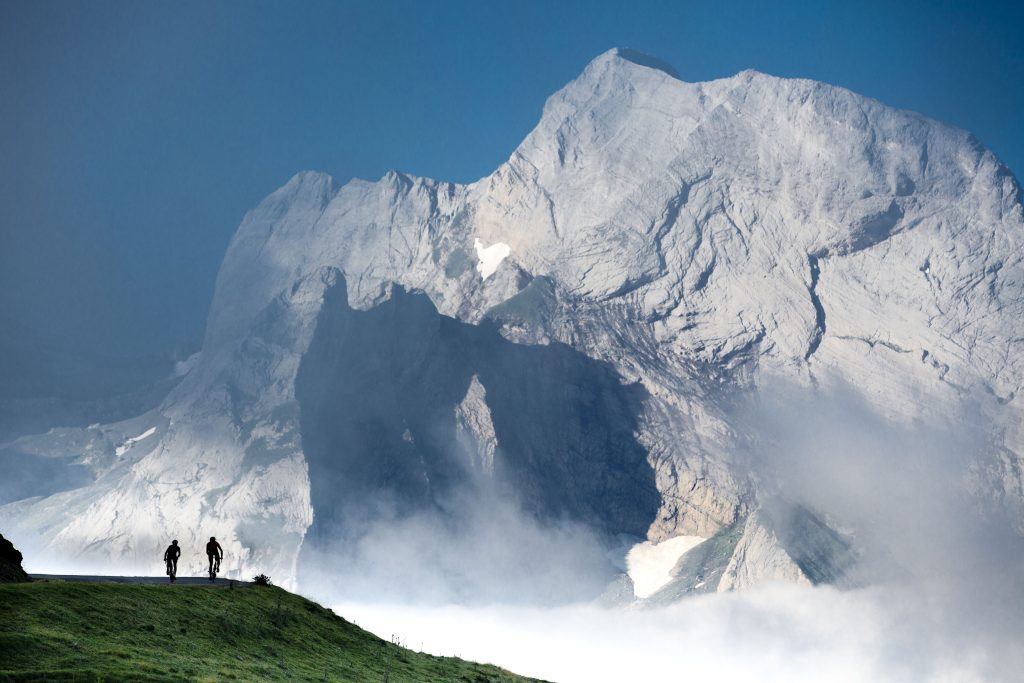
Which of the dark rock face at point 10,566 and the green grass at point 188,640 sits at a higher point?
the dark rock face at point 10,566

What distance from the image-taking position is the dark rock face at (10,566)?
6725 centimetres

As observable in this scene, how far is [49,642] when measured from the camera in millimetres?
55062

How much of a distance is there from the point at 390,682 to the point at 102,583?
19164 millimetres

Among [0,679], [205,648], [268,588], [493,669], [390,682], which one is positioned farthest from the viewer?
[493,669]

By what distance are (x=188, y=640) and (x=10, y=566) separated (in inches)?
558

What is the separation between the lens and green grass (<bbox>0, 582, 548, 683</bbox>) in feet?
177

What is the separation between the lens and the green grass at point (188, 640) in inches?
2127

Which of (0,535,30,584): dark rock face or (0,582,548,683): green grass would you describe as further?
(0,535,30,584): dark rock face

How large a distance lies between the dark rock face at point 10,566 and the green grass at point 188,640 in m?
4.91

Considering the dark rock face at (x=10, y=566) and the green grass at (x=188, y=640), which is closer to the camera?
the green grass at (x=188, y=640)

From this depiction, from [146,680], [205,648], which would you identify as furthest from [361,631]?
[146,680]

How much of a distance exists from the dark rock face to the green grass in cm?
491

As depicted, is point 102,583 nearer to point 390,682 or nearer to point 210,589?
point 210,589

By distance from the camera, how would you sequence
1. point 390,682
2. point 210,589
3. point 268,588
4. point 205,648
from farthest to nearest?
point 268,588 → point 210,589 → point 390,682 → point 205,648
